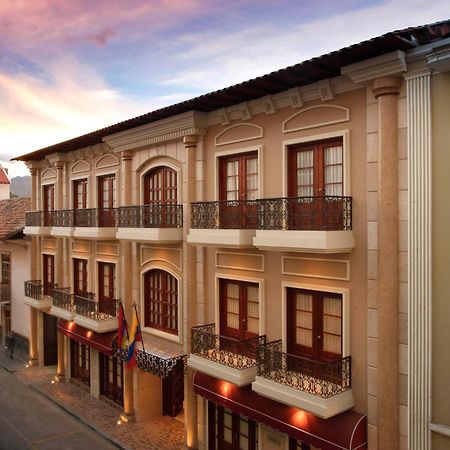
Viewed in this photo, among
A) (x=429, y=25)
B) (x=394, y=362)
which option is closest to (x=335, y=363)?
(x=394, y=362)

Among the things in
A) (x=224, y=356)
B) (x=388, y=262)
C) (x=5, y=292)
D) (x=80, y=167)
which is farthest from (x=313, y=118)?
(x=5, y=292)

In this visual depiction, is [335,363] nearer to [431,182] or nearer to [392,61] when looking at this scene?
[431,182]

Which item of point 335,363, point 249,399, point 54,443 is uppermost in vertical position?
point 335,363

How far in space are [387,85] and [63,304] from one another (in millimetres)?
16067

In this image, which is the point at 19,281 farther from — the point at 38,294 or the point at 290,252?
the point at 290,252

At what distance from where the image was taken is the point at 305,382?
10.7 meters

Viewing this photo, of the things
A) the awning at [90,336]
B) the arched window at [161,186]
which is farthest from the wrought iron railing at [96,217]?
the awning at [90,336]

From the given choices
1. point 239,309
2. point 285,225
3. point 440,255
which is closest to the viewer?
point 440,255

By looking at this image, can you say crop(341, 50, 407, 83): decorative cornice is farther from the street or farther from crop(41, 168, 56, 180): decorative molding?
crop(41, 168, 56, 180): decorative molding

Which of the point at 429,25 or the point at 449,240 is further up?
the point at 429,25

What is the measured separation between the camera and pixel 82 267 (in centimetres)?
2044

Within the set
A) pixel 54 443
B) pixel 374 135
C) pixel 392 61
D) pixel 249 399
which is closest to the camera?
pixel 392 61

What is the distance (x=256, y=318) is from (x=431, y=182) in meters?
5.93

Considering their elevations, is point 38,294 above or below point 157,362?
above
